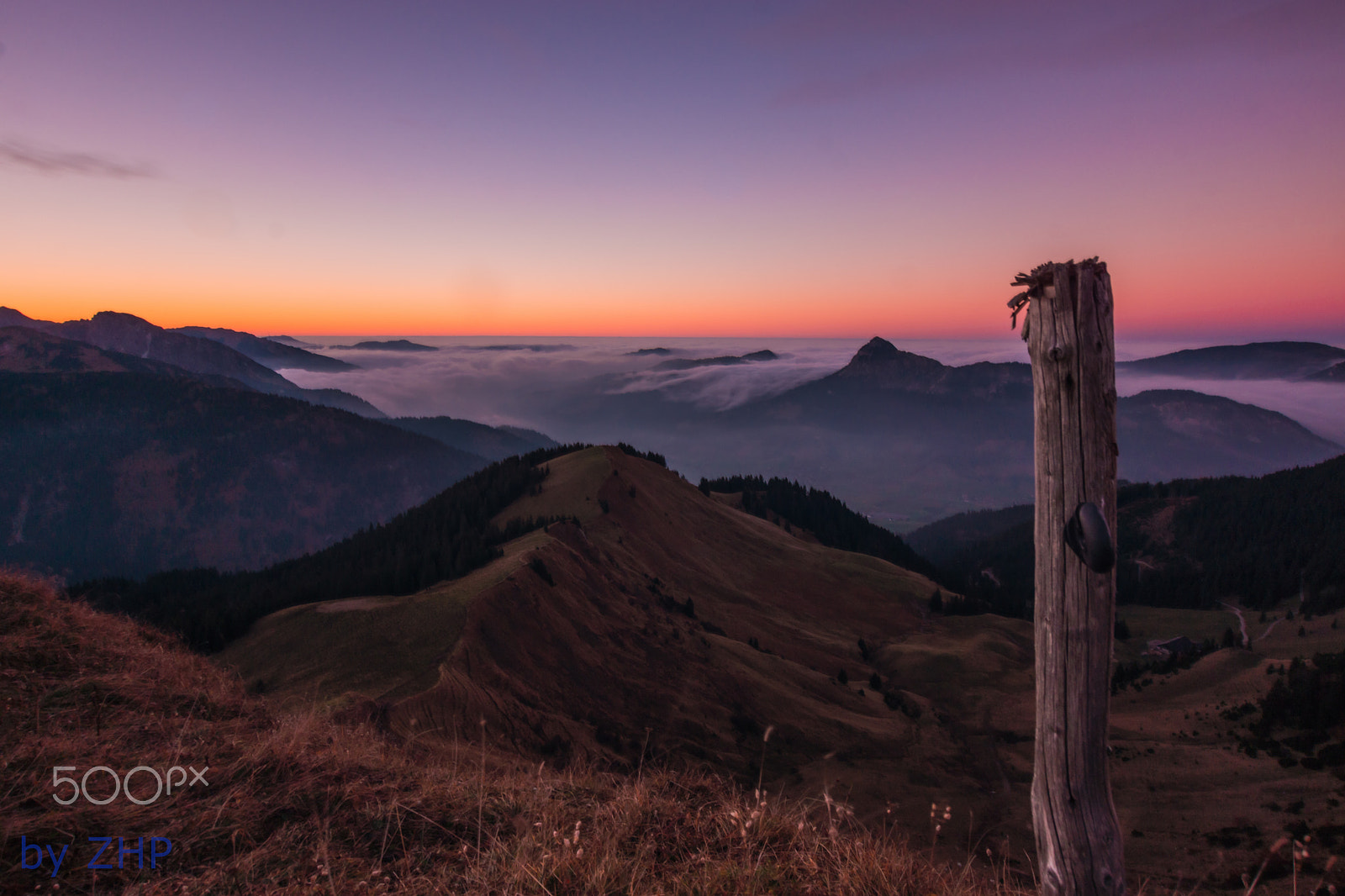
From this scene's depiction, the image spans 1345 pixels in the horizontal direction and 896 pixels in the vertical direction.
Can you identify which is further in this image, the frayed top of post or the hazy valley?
the hazy valley

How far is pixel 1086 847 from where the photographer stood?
443 cm

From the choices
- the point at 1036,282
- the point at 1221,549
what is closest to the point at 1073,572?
the point at 1036,282

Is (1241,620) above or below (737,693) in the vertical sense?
below

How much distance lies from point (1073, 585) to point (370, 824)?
20.7 feet

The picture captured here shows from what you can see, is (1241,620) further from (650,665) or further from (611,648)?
(611,648)

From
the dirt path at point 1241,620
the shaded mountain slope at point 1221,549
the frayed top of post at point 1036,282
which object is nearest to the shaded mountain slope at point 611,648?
the frayed top of post at point 1036,282

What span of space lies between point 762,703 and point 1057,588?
44.1 m

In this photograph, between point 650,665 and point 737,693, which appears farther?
point 737,693

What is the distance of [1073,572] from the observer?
4.33 meters

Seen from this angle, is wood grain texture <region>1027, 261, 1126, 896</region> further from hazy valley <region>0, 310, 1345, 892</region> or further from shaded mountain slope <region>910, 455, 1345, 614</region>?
shaded mountain slope <region>910, 455, 1345, 614</region>

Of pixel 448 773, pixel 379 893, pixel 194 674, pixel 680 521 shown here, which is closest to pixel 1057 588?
pixel 379 893

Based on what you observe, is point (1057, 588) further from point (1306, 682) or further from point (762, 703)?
point (1306, 682)

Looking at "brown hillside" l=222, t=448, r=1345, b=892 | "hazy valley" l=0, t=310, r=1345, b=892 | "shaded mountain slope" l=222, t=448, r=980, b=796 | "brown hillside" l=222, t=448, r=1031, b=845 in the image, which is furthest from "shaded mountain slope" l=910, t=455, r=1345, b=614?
"shaded mountain slope" l=222, t=448, r=980, b=796

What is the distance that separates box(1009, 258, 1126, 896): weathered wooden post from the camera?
4258mm
